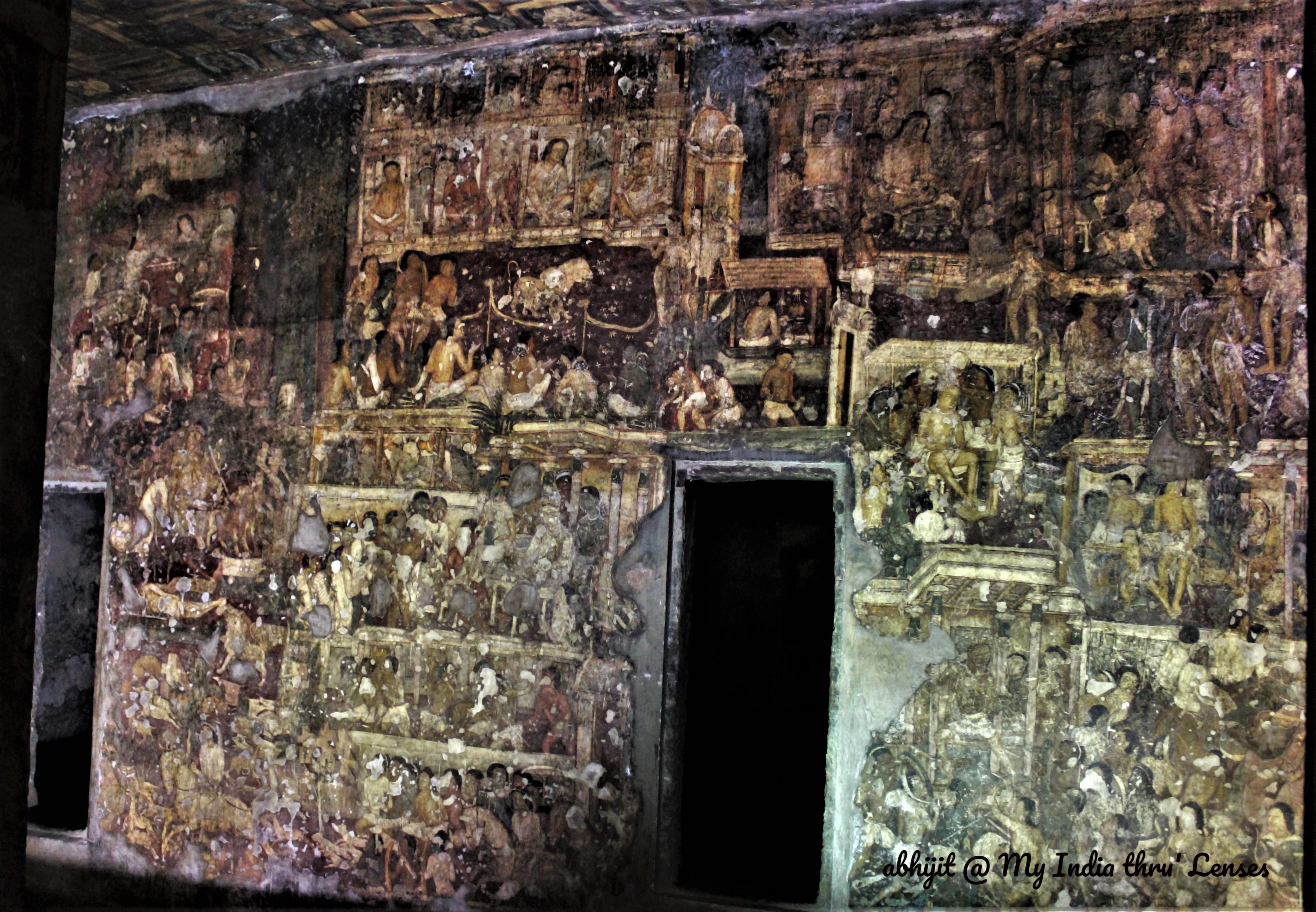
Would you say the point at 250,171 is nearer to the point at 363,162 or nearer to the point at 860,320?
the point at 363,162

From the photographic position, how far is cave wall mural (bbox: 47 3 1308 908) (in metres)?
4.83

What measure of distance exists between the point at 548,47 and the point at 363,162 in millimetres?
1410

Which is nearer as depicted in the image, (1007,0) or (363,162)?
(1007,0)

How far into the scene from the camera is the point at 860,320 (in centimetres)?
534

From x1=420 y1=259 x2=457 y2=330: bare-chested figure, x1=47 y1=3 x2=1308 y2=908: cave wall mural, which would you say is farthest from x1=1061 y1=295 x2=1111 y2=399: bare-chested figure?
x1=420 y1=259 x2=457 y2=330: bare-chested figure

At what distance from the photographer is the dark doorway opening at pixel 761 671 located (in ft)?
22.5

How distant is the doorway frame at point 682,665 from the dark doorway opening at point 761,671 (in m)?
1.10

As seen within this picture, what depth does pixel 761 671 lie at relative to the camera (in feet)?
23.0

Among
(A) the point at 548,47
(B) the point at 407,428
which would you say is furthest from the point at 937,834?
(A) the point at 548,47

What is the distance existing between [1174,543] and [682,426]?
254 centimetres

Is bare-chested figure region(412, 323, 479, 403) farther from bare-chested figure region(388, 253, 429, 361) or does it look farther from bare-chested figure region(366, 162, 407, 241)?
bare-chested figure region(366, 162, 407, 241)

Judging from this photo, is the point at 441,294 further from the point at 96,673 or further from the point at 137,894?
the point at 137,894

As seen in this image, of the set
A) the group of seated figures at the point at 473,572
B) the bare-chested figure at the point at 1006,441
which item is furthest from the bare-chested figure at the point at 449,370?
the bare-chested figure at the point at 1006,441

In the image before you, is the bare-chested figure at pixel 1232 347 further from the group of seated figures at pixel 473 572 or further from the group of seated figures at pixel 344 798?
the group of seated figures at pixel 344 798
